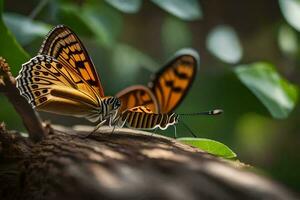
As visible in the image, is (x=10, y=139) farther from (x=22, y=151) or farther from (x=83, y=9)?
(x=83, y=9)

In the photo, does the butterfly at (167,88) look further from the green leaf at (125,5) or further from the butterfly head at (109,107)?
the green leaf at (125,5)

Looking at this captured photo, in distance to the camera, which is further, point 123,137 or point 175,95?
point 175,95

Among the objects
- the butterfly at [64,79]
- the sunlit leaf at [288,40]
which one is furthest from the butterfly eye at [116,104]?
the sunlit leaf at [288,40]

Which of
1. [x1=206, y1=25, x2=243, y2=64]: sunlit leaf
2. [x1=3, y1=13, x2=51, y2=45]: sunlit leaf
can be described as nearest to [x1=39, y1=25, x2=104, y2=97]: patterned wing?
[x1=3, y1=13, x2=51, y2=45]: sunlit leaf

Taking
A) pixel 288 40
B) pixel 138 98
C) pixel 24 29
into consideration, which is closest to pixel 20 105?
pixel 138 98

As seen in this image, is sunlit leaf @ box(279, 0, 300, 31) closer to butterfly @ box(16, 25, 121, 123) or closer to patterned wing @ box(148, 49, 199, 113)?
patterned wing @ box(148, 49, 199, 113)

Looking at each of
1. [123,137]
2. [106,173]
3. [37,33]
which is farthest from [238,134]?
[106,173]
